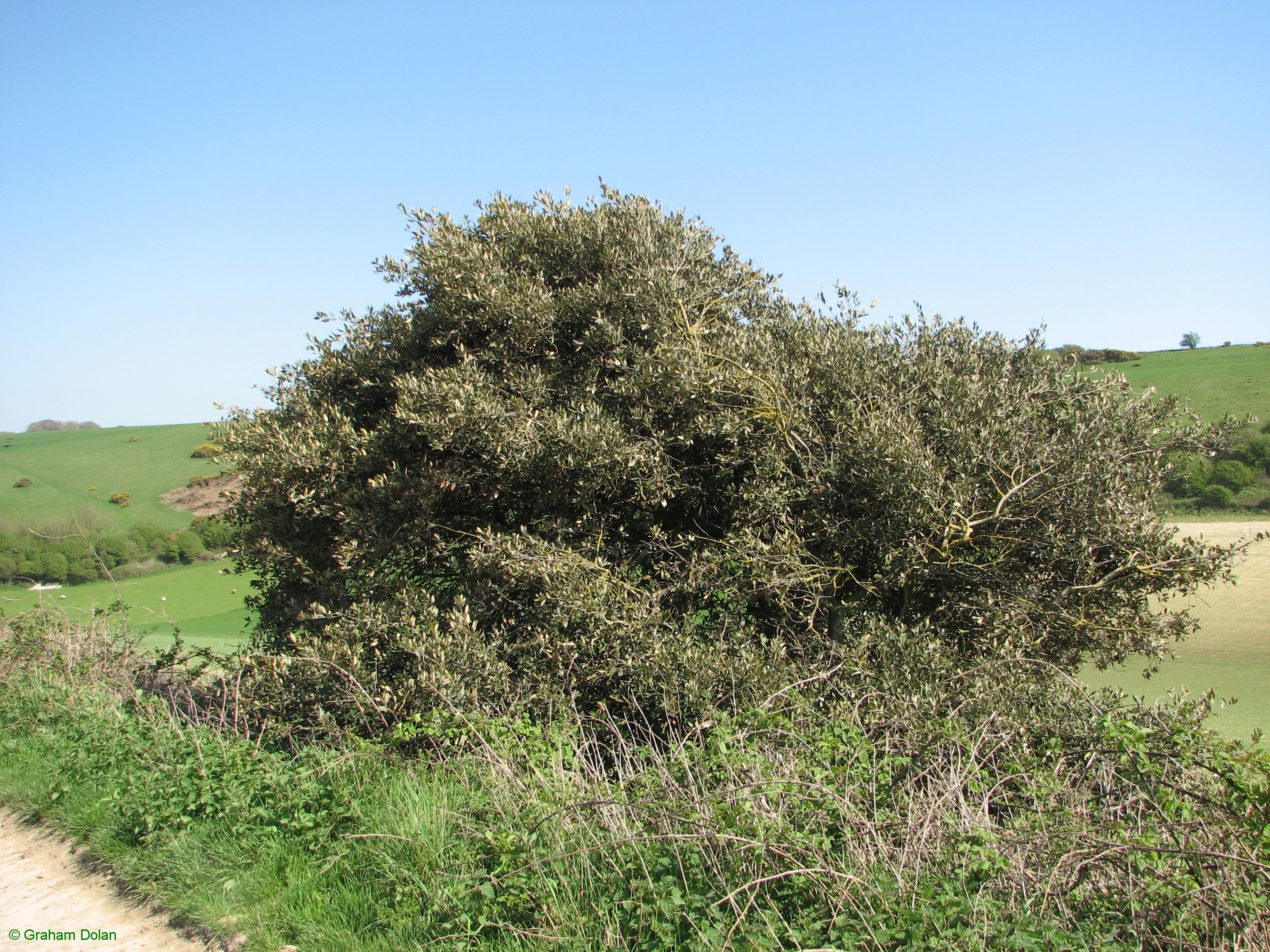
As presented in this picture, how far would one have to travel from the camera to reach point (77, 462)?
47.9 meters

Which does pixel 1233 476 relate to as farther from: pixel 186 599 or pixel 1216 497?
pixel 186 599

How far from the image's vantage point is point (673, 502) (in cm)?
807

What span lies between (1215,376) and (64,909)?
57.9 m

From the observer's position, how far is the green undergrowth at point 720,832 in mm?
2971

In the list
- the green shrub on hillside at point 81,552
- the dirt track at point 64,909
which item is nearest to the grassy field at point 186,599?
the green shrub on hillside at point 81,552

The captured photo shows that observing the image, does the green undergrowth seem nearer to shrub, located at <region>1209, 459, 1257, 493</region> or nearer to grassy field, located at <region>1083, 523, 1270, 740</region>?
grassy field, located at <region>1083, 523, 1270, 740</region>

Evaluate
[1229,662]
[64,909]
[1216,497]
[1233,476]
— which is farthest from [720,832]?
[1233,476]

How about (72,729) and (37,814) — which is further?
(72,729)

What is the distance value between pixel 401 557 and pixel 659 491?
2860 mm

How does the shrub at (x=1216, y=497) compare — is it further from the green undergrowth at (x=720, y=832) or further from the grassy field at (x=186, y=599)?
the grassy field at (x=186, y=599)

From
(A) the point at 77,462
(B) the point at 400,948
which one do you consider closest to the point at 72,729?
(B) the point at 400,948

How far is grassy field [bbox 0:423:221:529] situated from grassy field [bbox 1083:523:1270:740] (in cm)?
3340

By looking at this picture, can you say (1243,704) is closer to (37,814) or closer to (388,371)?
(388,371)

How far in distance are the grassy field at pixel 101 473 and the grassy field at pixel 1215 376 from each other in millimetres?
46611
